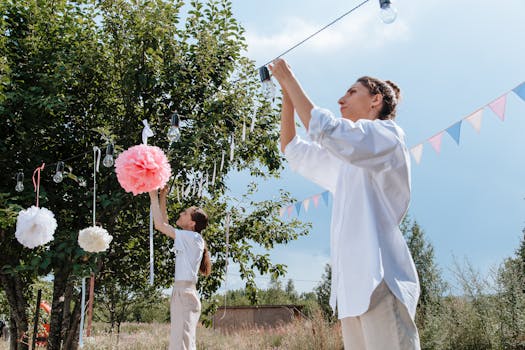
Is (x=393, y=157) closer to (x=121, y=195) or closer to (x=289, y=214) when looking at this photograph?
(x=121, y=195)

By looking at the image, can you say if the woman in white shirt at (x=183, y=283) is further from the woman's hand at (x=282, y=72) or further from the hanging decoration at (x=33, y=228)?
the woman's hand at (x=282, y=72)

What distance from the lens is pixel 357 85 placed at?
1.74 m

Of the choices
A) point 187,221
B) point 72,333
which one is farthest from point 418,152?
point 72,333

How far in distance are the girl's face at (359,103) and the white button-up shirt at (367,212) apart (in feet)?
0.65

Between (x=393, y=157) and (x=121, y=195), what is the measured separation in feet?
14.7

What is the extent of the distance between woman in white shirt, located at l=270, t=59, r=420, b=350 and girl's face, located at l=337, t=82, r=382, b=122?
201mm

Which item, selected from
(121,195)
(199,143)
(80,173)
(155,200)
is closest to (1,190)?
(80,173)

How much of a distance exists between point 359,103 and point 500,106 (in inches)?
133

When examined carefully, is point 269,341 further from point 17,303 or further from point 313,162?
point 313,162

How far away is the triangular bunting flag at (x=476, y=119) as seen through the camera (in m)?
4.66

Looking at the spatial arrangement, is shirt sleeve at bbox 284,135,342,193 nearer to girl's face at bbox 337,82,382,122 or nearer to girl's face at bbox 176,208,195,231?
girl's face at bbox 337,82,382,122

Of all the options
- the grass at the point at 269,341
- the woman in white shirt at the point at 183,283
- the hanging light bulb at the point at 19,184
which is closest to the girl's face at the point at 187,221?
the woman in white shirt at the point at 183,283

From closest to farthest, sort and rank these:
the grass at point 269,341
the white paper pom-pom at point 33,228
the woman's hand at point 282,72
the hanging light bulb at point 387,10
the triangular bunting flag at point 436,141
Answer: the woman's hand at point 282,72 < the hanging light bulb at point 387,10 < the white paper pom-pom at point 33,228 < the triangular bunting flag at point 436,141 < the grass at point 269,341

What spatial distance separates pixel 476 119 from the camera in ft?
15.3
